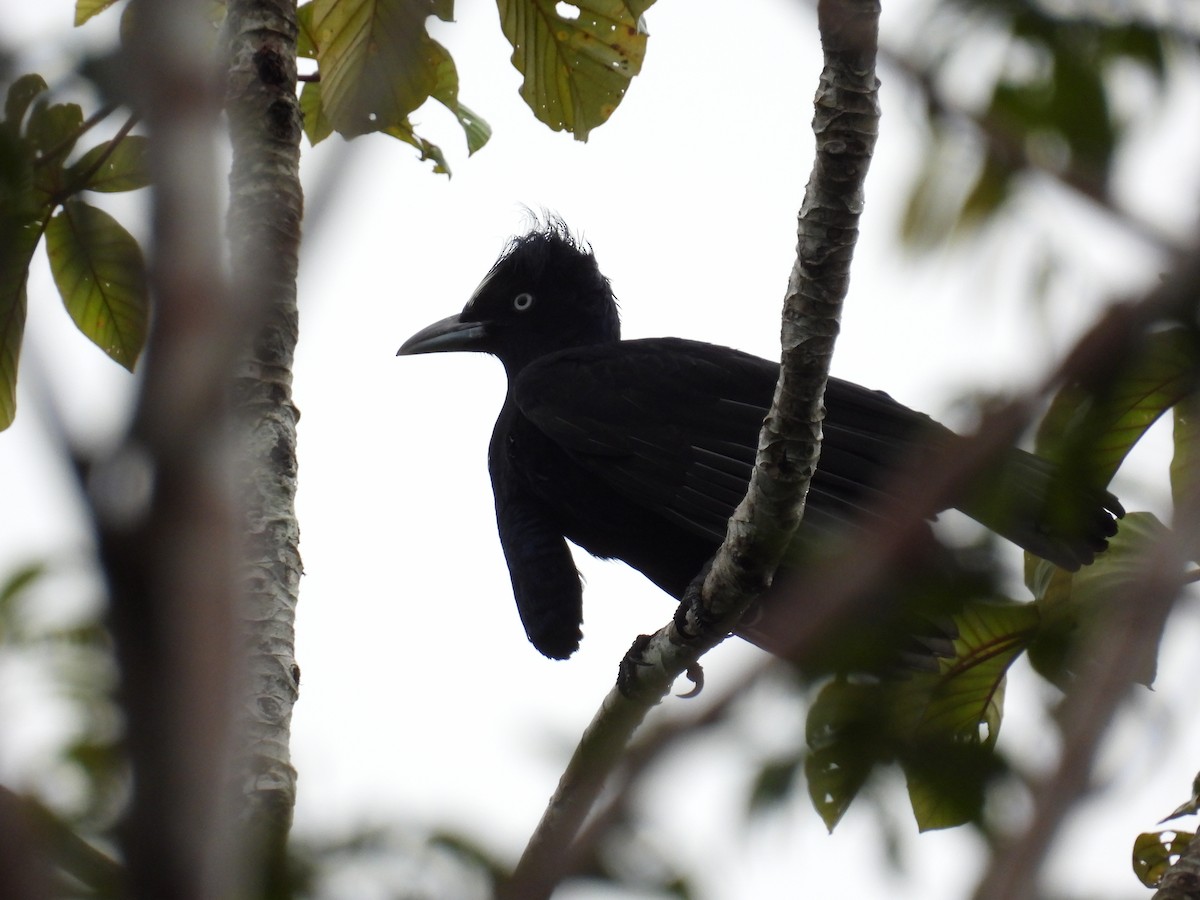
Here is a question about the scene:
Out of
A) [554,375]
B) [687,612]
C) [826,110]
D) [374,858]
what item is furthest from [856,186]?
[554,375]

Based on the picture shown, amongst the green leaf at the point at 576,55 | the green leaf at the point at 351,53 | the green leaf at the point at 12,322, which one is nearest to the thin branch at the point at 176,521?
the green leaf at the point at 12,322

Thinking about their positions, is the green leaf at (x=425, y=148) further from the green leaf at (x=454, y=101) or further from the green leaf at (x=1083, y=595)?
the green leaf at (x=1083, y=595)

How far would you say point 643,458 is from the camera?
414 cm

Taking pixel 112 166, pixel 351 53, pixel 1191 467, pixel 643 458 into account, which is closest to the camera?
pixel 1191 467

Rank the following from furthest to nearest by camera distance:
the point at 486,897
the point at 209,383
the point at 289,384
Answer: the point at 289,384, the point at 486,897, the point at 209,383

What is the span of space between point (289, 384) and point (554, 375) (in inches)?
71.4

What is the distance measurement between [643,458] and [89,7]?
2158mm

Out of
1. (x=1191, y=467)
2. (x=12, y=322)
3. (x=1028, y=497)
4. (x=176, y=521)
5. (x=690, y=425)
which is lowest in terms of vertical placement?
(x=176, y=521)

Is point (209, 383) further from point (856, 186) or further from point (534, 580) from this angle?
point (534, 580)

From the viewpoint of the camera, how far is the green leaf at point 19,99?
4.24 feet

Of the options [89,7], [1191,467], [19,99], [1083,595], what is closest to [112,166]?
[89,7]

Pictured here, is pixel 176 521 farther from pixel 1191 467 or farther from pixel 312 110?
pixel 312 110

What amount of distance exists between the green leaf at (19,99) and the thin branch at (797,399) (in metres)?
0.90

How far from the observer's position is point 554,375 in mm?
4637
